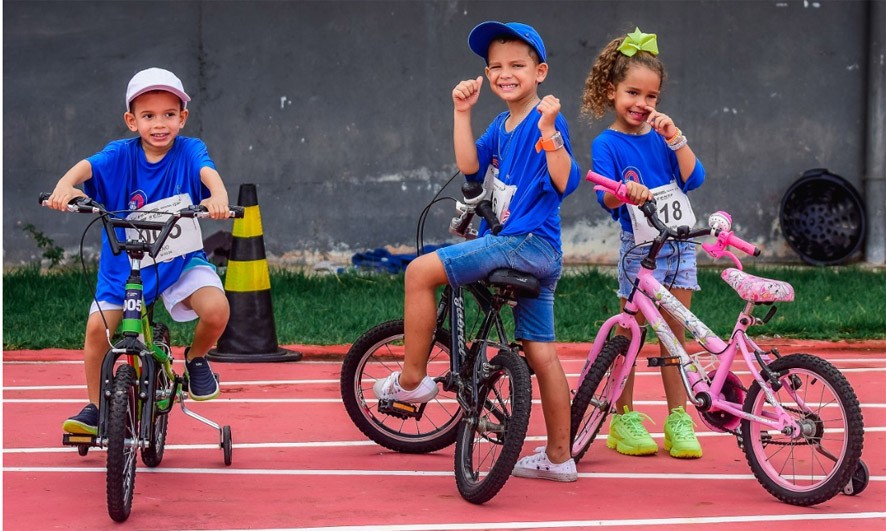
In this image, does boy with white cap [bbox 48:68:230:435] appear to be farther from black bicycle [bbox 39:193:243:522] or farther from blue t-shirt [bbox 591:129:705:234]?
blue t-shirt [bbox 591:129:705:234]

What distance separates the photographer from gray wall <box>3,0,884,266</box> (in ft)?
47.3

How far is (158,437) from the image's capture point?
636cm

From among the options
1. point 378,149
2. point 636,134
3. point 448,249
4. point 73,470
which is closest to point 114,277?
point 73,470

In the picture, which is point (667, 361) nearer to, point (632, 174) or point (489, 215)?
point (632, 174)

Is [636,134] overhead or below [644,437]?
overhead

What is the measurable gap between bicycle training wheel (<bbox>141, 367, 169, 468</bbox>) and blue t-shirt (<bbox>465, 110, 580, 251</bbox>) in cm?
160

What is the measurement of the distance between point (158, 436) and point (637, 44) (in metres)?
2.85

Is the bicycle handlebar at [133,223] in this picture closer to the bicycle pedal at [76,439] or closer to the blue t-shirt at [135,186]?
the blue t-shirt at [135,186]

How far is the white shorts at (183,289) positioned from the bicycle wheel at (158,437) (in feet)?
1.09

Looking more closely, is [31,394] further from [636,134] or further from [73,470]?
[636,134]

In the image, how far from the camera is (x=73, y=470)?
6.45 metres

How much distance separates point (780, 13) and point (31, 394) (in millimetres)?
9266

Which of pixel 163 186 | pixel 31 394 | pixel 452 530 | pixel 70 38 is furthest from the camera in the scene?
pixel 70 38

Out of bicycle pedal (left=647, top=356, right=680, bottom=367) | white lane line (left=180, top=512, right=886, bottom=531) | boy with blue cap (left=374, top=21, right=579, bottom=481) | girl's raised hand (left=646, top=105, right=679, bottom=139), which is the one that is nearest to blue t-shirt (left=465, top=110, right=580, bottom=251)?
boy with blue cap (left=374, top=21, right=579, bottom=481)
